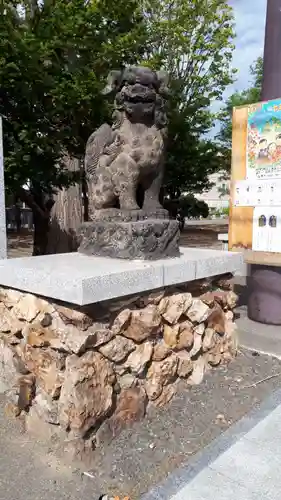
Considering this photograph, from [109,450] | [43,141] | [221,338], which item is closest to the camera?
[109,450]

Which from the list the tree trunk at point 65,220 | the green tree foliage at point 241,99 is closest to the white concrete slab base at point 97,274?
the tree trunk at point 65,220

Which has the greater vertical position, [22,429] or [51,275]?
[51,275]

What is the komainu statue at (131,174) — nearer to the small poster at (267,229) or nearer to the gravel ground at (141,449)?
the gravel ground at (141,449)

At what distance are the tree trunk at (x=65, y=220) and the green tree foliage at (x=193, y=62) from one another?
299 centimetres

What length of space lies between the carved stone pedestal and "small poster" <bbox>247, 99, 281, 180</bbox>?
1.57 metres

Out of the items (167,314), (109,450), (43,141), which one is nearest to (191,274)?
(167,314)

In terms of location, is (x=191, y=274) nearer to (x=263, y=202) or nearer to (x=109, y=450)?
(x=109, y=450)

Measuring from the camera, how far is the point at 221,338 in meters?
3.10

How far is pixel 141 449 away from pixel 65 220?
6.20 meters

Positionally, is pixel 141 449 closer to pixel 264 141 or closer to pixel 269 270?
pixel 269 270

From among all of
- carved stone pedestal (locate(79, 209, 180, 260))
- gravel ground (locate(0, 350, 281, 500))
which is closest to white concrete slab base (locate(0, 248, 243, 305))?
carved stone pedestal (locate(79, 209, 180, 260))

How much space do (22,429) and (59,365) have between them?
58 cm

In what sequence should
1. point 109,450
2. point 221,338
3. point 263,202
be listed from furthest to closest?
point 263,202 → point 221,338 → point 109,450

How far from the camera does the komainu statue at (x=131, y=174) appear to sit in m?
2.70
